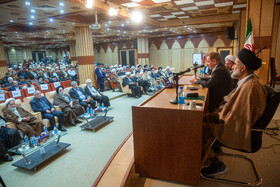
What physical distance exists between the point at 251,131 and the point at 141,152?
120cm

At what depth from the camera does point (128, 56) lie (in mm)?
18984

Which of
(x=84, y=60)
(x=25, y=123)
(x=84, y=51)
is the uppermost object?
(x=84, y=51)

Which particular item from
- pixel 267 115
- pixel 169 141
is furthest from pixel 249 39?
pixel 169 141

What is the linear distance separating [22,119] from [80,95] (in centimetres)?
206

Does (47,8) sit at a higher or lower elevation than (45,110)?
higher

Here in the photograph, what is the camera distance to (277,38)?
789 centimetres

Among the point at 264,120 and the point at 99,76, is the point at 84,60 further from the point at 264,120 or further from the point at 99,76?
the point at 264,120

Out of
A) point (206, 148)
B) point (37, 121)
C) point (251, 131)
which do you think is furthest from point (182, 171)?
point (37, 121)

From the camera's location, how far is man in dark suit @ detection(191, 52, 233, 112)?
2.61 metres

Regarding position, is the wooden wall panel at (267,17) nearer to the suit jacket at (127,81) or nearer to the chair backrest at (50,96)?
the suit jacket at (127,81)

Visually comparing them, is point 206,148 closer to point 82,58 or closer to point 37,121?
point 37,121

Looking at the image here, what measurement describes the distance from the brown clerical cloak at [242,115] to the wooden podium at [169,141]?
0.27 meters

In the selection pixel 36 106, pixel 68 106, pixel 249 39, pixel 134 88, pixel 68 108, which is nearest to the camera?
pixel 249 39

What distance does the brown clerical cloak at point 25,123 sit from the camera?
3.77 metres
